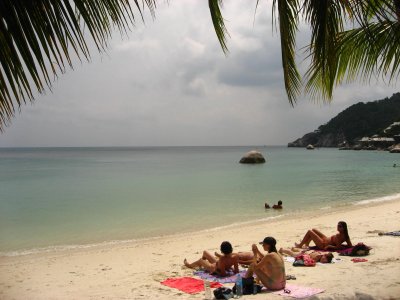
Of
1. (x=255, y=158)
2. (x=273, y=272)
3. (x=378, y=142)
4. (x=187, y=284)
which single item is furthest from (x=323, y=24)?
(x=378, y=142)

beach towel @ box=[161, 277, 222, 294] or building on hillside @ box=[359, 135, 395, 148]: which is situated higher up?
building on hillside @ box=[359, 135, 395, 148]

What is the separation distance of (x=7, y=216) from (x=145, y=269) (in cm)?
1488

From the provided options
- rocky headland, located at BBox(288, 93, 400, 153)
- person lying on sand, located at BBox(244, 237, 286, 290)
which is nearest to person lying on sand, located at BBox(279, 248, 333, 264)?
person lying on sand, located at BBox(244, 237, 286, 290)

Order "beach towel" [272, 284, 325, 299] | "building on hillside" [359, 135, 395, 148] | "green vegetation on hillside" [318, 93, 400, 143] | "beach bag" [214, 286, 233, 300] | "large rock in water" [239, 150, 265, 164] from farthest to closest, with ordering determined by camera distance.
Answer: "green vegetation on hillside" [318, 93, 400, 143]
"building on hillside" [359, 135, 395, 148]
"large rock in water" [239, 150, 265, 164]
"beach bag" [214, 286, 233, 300]
"beach towel" [272, 284, 325, 299]

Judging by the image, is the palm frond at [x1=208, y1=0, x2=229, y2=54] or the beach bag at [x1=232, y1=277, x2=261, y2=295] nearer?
the palm frond at [x1=208, y1=0, x2=229, y2=54]

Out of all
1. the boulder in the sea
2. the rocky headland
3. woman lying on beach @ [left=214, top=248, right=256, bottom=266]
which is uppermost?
the rocky headland

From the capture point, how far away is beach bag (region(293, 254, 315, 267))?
26.7 ft

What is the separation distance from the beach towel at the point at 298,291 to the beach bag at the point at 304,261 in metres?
1.56

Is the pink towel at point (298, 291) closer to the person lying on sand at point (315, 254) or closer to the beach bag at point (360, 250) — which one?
the person lying on sand at point (315, 254)

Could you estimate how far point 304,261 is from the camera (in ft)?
26.9

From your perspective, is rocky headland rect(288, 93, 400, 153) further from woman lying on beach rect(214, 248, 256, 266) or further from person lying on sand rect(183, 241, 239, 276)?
person lying on sand rect(183, 241, 239, 276)

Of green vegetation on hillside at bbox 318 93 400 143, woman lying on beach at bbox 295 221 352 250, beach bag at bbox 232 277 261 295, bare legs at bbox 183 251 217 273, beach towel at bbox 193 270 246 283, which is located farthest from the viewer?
green vegetation on hillside at bbox 318 93 400 143

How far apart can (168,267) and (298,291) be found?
379 cm

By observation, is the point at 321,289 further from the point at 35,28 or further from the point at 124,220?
the point at 124,220
